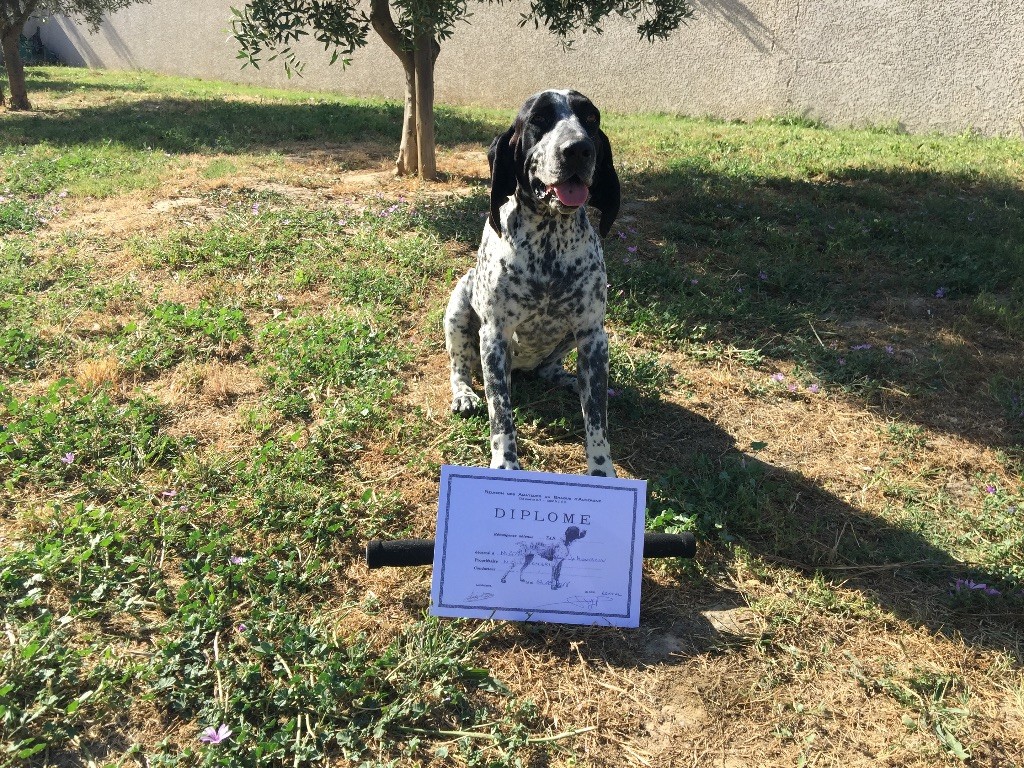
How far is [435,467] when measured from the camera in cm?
331

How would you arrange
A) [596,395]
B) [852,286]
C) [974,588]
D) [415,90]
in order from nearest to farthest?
[974,588]
[596,395]
[852,286]
[415,90]

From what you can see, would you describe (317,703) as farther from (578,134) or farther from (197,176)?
(197,176)

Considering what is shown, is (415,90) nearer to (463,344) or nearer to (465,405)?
(463,344)

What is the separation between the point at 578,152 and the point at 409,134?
208 inches

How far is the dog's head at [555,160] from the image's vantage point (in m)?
2.66

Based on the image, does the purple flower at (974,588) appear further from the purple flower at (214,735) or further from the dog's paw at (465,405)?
the purple flower at (214,735)

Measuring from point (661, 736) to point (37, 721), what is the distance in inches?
68.9

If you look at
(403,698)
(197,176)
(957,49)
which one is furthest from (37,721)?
(957,49)

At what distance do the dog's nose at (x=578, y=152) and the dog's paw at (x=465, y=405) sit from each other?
4.65 feet

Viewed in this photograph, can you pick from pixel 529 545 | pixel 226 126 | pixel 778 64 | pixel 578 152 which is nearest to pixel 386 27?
pixel 226 126

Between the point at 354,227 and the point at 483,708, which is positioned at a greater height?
the point at 354,227

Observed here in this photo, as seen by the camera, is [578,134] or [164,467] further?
[164,467]

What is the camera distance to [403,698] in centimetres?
217

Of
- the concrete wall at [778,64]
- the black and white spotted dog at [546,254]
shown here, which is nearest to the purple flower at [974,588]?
the black and white spotted dog at [546,254]
